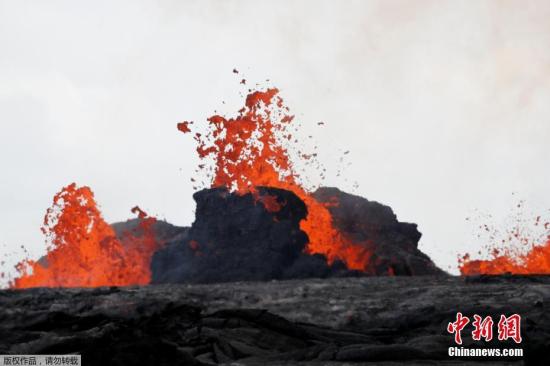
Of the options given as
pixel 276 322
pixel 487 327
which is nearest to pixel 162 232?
pixel 276 322

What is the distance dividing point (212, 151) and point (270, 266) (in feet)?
29.0

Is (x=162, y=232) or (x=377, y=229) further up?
(x=162, y=232)

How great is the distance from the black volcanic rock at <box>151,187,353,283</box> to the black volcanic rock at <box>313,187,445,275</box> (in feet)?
21.3

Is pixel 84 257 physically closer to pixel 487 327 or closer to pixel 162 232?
pixel 162 232

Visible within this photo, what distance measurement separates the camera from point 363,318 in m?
16.8

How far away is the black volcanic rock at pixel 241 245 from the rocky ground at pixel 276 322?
14.8 metres

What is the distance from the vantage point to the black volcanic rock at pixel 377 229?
147ft

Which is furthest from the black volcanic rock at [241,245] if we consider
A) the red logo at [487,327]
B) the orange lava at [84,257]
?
the red logo at [487,327]

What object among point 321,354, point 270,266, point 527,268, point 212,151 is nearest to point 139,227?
point 212,151

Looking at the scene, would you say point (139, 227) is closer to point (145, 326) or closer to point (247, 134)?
point (247, 134)

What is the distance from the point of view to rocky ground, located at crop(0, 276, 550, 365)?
39.2 ft

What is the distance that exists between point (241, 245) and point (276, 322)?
26.4 metres

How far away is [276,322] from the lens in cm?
1445

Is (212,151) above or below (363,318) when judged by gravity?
above
